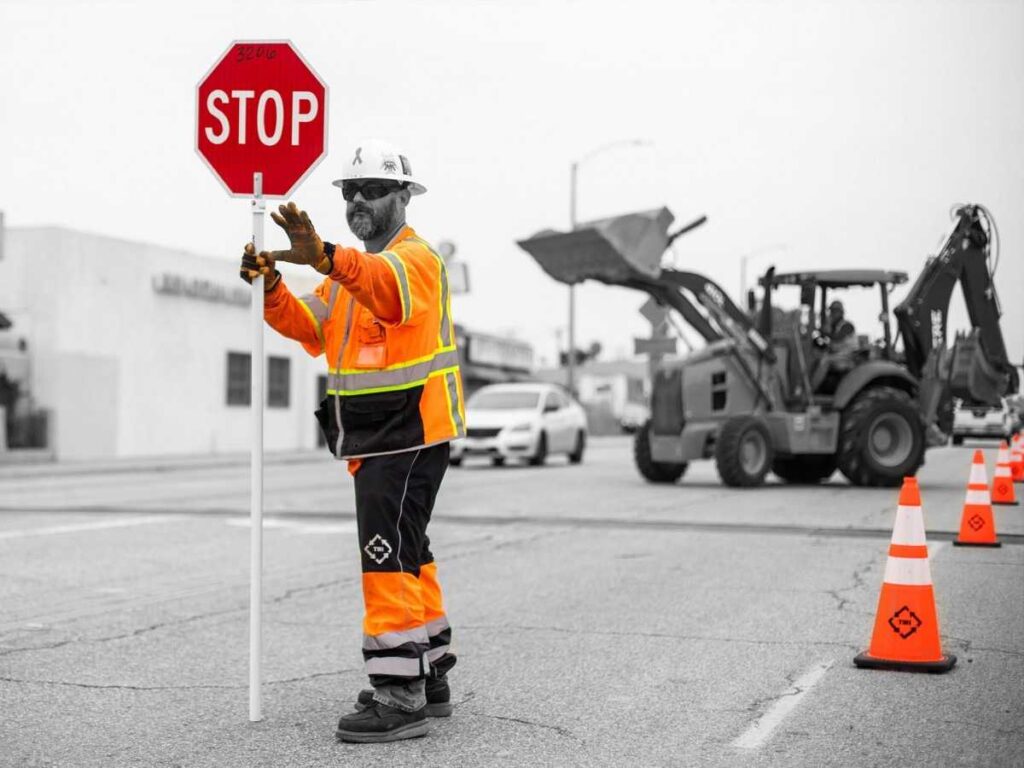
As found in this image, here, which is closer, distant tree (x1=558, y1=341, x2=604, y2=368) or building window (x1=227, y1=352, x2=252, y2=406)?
building window (x1=227, y1=352, x2=252, y2=406)

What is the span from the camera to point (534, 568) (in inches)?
432

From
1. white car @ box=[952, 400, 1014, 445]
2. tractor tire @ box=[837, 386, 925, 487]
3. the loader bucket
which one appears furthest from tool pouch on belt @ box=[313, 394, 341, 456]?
white car @ box=[952, 400, 1014, 445]

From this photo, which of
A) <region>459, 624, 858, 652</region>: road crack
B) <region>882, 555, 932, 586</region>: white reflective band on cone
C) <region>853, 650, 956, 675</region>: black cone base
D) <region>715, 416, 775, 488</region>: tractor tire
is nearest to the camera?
<region>853, 650, 956, 675</region>: black cone base

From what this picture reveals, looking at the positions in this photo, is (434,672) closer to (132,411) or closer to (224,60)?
(224,60)

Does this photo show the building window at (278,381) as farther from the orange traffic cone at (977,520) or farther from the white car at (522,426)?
the orange traffic cone at (977,520)

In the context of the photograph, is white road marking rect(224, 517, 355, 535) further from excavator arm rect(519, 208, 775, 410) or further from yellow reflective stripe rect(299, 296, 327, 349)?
yellow reflective stripe rect(299, 296, 327, 349)

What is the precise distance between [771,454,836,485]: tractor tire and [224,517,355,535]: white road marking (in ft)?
29.7

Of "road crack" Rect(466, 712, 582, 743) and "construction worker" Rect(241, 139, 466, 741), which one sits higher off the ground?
"construction worker" Rect(241, 139, 466, 741)

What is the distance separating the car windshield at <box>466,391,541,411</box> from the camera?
28969 mm

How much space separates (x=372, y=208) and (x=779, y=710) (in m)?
2.56

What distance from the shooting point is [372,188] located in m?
5.50

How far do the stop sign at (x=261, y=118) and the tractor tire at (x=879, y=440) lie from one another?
15518 mm

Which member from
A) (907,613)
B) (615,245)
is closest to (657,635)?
(907,613)

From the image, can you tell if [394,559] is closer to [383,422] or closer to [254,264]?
[383,422]
